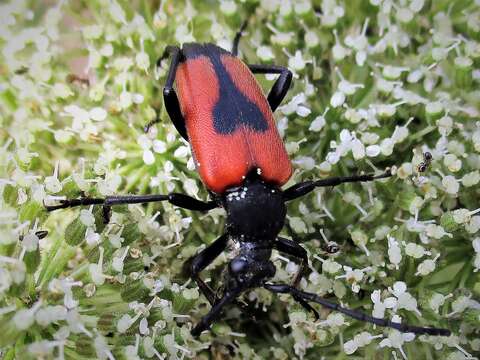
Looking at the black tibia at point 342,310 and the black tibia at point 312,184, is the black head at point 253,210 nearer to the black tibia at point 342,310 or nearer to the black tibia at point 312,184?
the black tibia at point 312,184

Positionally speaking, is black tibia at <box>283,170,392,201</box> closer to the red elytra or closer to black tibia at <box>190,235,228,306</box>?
the red elytra

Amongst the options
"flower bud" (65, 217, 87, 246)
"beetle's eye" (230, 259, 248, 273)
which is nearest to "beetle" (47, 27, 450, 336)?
"beetle's eye" (230, 259, 248, 273)

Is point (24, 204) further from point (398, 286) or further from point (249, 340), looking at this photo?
point (398, 286)

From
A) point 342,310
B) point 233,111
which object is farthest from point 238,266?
point 233,111

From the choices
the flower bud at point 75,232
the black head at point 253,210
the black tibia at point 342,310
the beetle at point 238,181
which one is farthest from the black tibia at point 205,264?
the flower bud at point 75,232

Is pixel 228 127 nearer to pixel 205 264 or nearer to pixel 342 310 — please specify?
pixel 205 264

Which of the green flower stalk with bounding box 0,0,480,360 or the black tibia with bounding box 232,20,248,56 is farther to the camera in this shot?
the black tibia with bounding box 232,20,248,56
